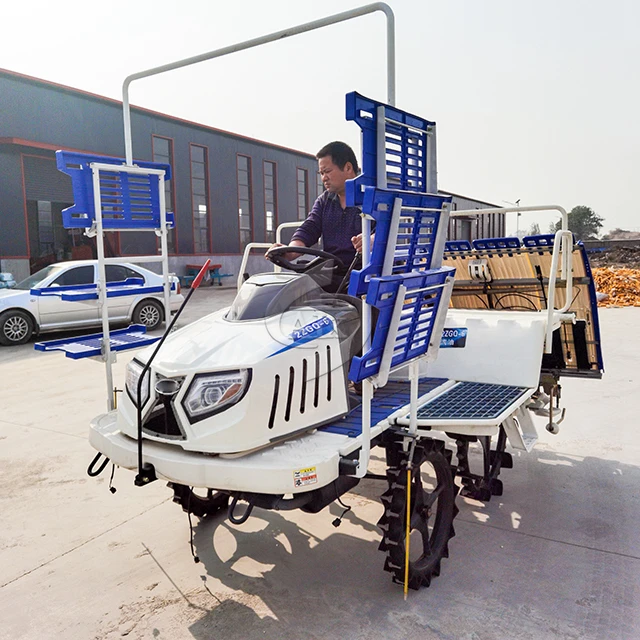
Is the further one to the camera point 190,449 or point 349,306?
point 349,306

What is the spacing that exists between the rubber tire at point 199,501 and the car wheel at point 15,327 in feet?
25.9

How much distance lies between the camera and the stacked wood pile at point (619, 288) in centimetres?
1596

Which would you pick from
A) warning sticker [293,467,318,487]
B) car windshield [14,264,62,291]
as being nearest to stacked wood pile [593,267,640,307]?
car windshield [14,264,62,291]

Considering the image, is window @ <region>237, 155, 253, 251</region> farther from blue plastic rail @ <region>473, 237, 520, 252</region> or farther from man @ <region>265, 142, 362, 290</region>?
man @ <region>265, 142, 362, 290</region>

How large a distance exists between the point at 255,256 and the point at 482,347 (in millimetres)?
25336

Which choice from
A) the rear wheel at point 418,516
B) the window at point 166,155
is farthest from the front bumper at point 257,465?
the window at point 166,155

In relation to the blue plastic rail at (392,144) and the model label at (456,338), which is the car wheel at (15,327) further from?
the blue plastic rail at (392,144)

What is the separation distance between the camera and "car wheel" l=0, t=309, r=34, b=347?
10023 mm

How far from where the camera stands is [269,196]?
28281 mm

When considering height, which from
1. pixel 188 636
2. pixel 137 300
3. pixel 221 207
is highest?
pixel 221 207

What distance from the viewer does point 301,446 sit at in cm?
255

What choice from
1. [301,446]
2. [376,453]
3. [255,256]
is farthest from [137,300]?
[255,256]

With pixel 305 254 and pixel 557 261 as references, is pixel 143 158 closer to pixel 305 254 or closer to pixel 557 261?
pixel 305 254

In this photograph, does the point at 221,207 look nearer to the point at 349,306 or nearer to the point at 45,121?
the point at 45,121
